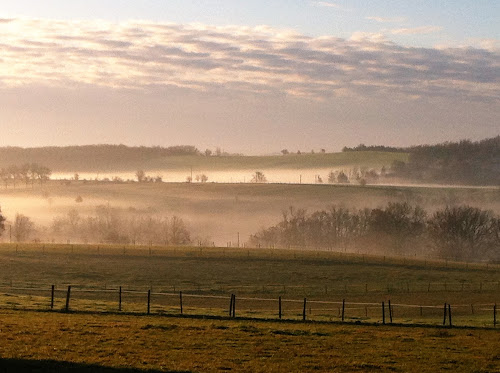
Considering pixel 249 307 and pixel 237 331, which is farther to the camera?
pixel 249 307

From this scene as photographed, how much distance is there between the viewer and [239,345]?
41312 millimetres

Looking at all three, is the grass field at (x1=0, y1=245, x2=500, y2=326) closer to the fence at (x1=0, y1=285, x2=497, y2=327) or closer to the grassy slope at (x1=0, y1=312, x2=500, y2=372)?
the fence at (x1=0, y1=285, x2=497, y2=327)

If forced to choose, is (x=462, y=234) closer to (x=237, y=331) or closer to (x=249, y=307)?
(x=249, y=307)

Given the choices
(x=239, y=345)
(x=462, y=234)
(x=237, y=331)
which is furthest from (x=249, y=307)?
(x=462, y=234)

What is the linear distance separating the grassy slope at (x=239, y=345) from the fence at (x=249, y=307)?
17.0ft

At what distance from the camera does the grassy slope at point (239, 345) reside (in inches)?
1425

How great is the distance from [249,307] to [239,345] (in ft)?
124

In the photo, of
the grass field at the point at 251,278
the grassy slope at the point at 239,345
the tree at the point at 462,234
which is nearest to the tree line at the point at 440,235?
the tree at the point at 462,234

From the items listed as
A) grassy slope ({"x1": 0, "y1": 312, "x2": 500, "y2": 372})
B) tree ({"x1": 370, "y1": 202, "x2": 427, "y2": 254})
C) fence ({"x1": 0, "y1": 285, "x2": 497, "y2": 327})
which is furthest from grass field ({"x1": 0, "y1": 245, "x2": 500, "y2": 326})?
tree ({"x1": 370, "y1": 202, "x2": 427, "y2": 254})

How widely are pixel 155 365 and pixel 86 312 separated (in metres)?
21.2

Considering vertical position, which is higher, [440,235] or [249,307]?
[440,235]

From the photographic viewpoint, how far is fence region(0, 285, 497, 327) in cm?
5697

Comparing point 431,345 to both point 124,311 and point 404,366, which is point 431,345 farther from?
point 124,311

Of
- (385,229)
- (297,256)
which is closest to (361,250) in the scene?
(385,229)
